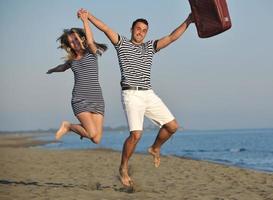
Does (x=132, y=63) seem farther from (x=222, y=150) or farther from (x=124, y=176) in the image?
(x=222, y=150)

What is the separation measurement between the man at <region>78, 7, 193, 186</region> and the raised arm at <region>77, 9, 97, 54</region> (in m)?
0.09

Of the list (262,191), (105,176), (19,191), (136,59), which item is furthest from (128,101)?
(105,176)

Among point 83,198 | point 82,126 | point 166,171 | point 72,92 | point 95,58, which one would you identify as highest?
point 95,58

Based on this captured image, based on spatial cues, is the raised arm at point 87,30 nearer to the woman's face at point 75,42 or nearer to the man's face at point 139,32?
the woman's face at point 75,42

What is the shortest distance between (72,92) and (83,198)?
2230mm

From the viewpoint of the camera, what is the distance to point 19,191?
10.4m

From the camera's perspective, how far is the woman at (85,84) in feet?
28.2

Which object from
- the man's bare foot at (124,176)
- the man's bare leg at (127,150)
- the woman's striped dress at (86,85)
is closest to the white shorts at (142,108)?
the man's bare leg at (127,150)

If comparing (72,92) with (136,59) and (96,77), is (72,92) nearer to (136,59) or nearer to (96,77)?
(96,77)

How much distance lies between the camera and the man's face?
25.5 feet

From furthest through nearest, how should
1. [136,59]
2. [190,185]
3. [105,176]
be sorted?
[105,176]
[190,185]
[136,59]

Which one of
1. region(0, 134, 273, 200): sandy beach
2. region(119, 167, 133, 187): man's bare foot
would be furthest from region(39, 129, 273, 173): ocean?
region(119, 167, 133, 187): man's bare foot

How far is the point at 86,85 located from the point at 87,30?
1150 mm

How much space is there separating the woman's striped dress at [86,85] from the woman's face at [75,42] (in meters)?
0.21
